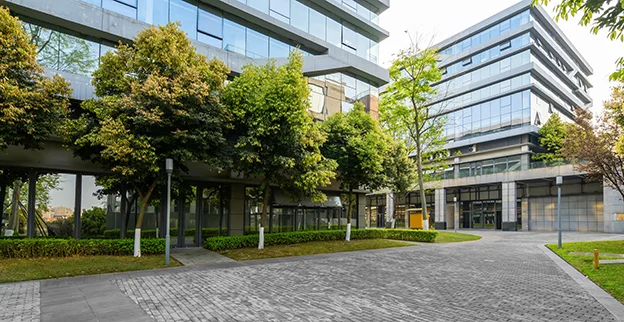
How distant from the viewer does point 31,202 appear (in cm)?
1517

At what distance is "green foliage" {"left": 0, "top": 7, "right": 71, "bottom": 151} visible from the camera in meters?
11.6

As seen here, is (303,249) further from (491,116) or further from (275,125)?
(491,116)

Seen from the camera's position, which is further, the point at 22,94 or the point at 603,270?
the point at 603,270

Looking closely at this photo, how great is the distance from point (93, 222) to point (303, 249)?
373 inches

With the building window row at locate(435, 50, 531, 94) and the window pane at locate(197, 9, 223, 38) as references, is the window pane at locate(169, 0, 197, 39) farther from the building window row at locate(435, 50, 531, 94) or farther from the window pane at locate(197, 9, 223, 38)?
the building window row at locate(435, 50, 531, 94)

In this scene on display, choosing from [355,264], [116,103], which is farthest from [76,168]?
[355,264]

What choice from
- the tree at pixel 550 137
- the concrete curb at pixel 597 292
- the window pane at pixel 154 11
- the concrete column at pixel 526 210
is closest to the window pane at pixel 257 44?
the window pane at pixel 154 11

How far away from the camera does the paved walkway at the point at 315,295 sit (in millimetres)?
7221

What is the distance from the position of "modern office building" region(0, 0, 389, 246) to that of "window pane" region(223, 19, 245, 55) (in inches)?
2.4

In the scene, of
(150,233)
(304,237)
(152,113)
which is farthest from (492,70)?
(152,113)

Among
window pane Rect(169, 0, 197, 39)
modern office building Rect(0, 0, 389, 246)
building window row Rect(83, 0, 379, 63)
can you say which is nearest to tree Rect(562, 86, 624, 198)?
A: modern office building Rect(0, 0, 389, 246)

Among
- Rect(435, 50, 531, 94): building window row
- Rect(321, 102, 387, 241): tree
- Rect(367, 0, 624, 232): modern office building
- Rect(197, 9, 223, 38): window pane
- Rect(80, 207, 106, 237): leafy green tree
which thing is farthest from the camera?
Rect(435, 50, 531, 94): building window row

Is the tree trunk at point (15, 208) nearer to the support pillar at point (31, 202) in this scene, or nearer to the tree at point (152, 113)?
the support pillar at point (31, 202)

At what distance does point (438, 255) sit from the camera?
1670 centimetres
